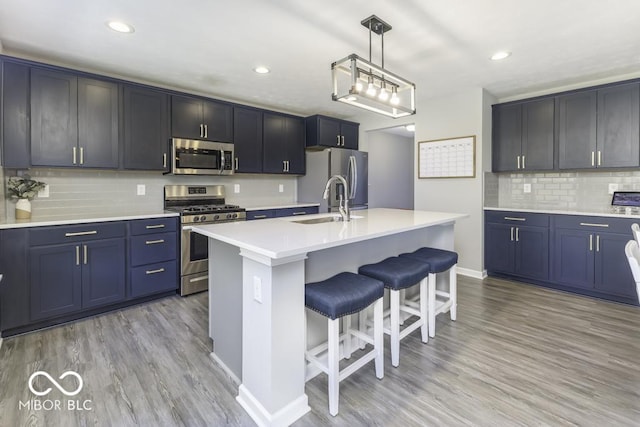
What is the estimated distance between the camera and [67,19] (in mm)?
2279

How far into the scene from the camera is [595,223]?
3.32 meters

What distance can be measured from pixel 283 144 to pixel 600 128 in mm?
3846

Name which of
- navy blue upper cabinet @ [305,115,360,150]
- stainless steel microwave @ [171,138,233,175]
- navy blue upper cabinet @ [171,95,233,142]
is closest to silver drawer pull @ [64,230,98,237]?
stainless steel microwave @ [171,138,233,175]

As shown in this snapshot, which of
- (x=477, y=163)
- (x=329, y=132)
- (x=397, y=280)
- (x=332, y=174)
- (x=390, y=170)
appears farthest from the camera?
(x=390, y=170)

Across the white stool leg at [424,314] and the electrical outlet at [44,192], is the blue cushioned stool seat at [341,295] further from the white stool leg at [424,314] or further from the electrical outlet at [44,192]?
the electrical outlet at [44,192]

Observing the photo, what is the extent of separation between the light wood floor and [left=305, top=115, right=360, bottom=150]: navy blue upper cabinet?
3.07 metres

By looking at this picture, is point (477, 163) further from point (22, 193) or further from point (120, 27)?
point (22, 193)

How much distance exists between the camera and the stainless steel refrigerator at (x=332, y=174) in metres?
4.74

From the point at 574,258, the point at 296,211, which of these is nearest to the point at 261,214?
the point at 296,211

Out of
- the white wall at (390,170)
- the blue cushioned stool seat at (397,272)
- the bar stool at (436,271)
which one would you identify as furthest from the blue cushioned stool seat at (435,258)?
the white wall at (390,170)

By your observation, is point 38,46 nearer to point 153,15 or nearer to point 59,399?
point 153,15

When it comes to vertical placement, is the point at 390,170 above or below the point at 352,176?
above

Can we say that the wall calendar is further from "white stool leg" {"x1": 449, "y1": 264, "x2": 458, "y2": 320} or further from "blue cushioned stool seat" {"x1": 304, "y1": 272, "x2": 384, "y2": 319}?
"blue cushioned stool seat" {"x1": 304, "y1": 272, "x2": 384, "y2": 319}

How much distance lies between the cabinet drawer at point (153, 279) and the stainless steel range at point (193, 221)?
0.10m
